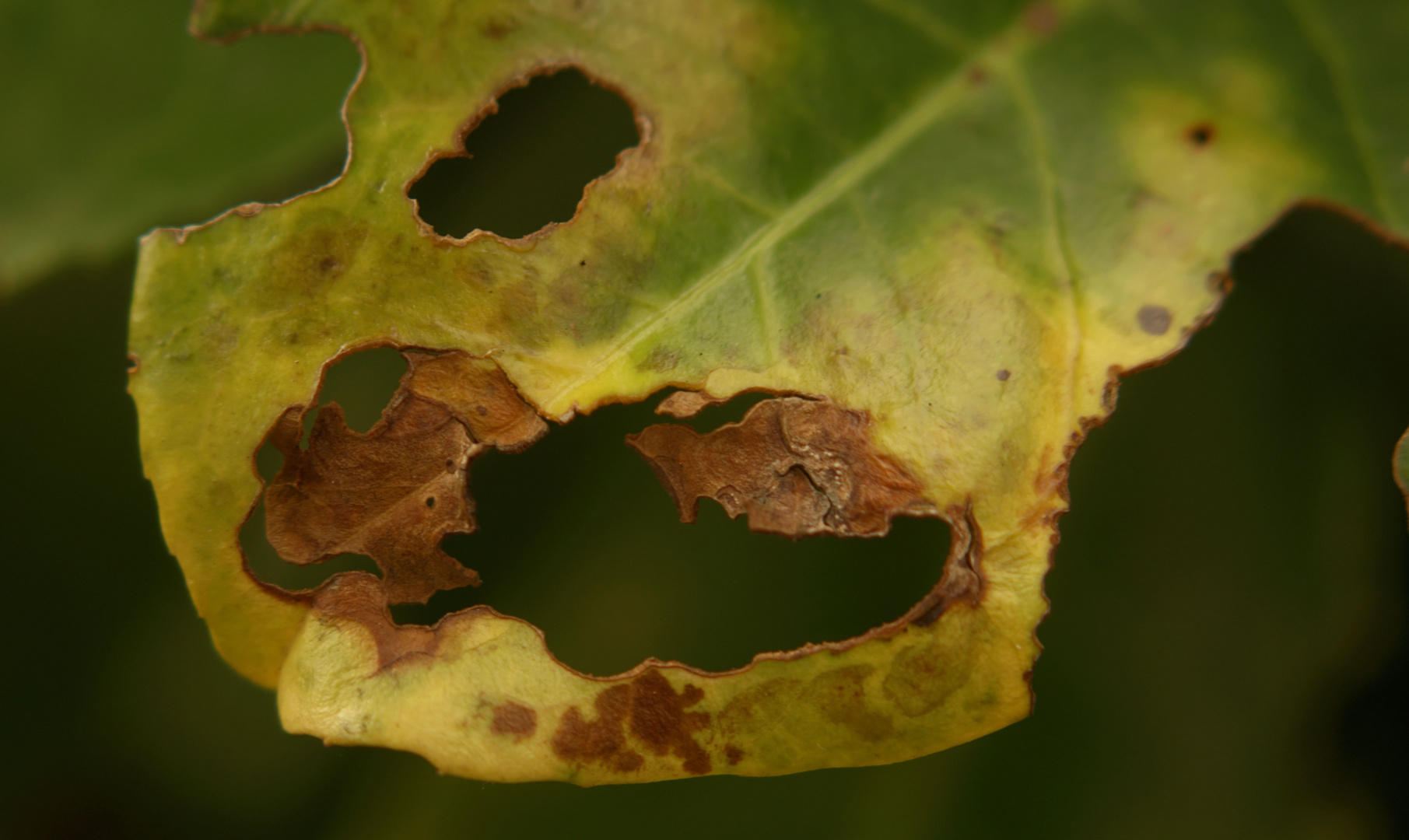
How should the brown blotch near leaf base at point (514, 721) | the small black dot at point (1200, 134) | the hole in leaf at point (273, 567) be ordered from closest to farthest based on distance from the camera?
the brown blotch near leaf base at point (514, 721) < the small black dot at point (1200, 134) < the hole in leaf at point (273, 567)

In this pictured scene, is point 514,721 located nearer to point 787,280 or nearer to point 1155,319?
point 787,280

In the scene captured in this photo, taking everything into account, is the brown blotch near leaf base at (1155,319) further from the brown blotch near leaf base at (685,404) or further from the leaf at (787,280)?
the brown blotch near leaf base at (685,404)

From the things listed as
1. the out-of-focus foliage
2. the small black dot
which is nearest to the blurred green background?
the out-of-focus foliage

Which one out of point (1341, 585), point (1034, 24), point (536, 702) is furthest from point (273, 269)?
point (1341, 585)

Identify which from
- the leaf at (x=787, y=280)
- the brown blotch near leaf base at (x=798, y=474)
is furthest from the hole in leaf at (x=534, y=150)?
the brown blotch near leaf base at (x=798, y=474)

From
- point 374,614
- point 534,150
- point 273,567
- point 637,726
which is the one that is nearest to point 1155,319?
point 637,726
